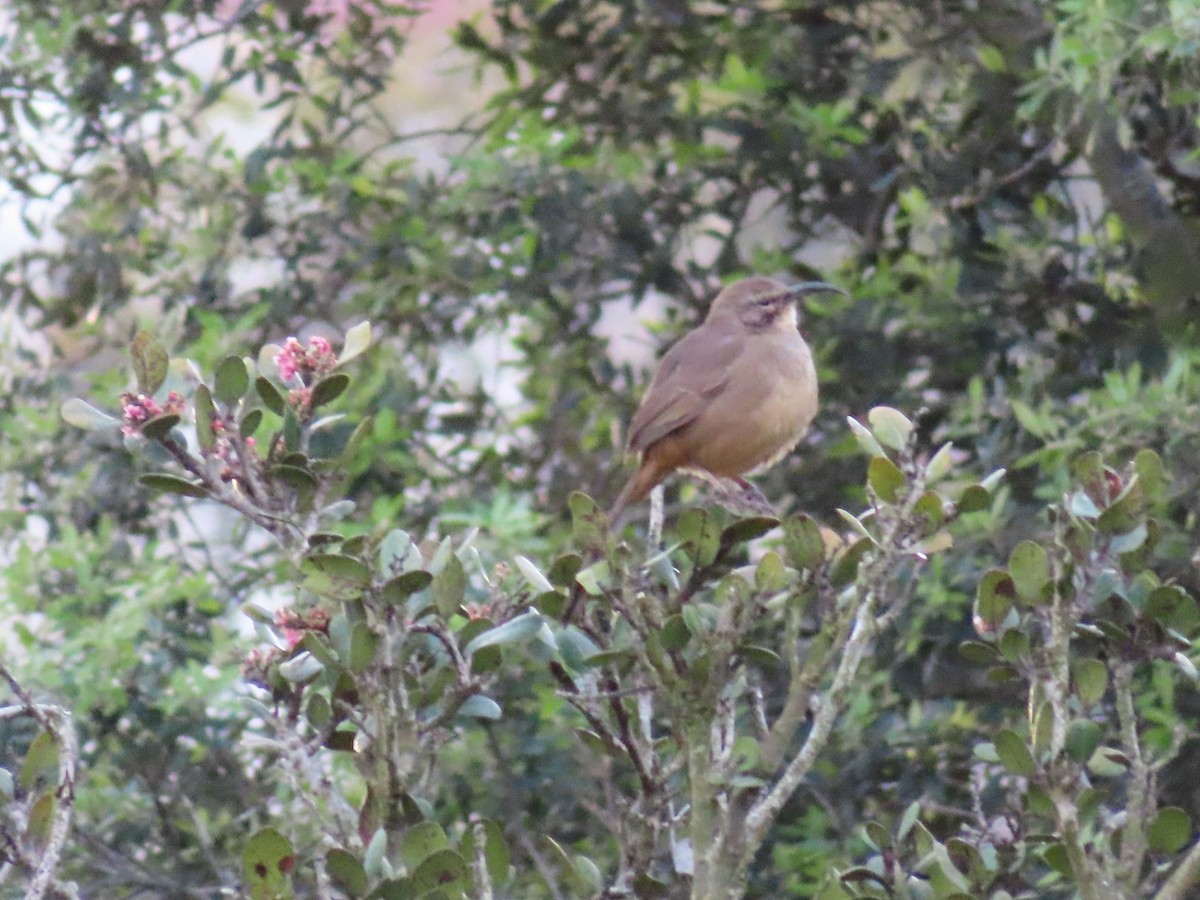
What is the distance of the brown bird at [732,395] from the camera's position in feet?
15.2

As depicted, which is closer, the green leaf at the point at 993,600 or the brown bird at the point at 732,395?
the green leaf at the point at 993,600

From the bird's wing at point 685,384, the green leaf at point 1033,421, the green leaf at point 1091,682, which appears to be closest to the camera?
the green leaf at point 1091,682

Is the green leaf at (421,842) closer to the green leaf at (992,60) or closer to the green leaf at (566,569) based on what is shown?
the green leaf at (566,569)

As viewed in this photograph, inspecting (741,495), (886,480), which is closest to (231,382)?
(886,480)

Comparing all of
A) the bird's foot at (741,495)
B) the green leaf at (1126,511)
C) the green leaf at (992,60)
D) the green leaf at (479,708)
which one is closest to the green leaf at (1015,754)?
the green leaf at (1126,511)

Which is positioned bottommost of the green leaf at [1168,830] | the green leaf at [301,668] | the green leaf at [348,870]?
the green leaf at [1168,830]

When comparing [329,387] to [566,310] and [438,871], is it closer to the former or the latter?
[438,871]

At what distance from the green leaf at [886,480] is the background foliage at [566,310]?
77.9 inches

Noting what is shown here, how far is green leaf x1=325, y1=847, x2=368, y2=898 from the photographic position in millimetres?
1965

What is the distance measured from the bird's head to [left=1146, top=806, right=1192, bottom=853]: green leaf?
8.85 ft

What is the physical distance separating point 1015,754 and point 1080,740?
0.10m

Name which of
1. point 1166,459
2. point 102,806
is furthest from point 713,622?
point 102,806

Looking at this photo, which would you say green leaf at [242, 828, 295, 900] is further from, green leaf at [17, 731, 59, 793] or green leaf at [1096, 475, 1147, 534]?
green leaf at [1096, 475, 1147, 534]

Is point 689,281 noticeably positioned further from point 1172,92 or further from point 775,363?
point 1172,92
